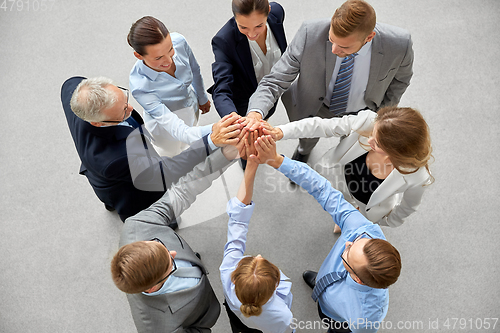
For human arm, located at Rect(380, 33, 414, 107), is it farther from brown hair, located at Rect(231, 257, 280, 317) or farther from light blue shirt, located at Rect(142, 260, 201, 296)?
light blue shirt, located at Rect(142, 260, 201, 296)

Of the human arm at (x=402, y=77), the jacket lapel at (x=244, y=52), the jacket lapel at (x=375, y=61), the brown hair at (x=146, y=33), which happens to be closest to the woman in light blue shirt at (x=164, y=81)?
the brown hair at (x=146, y=33)

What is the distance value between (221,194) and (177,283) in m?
1.21

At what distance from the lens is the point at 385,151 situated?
1658 millimetres

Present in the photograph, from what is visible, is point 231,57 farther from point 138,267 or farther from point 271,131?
point 138,267

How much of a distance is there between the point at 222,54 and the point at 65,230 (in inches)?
74.9

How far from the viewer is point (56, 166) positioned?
9.64 ft

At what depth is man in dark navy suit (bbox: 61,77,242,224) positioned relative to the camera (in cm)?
175

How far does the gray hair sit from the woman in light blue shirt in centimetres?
30

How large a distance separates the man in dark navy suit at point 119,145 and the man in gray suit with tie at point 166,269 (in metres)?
0.13

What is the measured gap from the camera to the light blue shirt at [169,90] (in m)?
2.04

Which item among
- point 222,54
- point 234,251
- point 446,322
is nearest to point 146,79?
point 222,54

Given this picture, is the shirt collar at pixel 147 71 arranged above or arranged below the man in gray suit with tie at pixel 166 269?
above

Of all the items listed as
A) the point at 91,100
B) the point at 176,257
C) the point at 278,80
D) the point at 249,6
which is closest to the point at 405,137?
the point at 278,80

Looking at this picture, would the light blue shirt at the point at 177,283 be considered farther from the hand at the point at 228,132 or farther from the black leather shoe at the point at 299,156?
the black leather shoe at the point at 299,156
